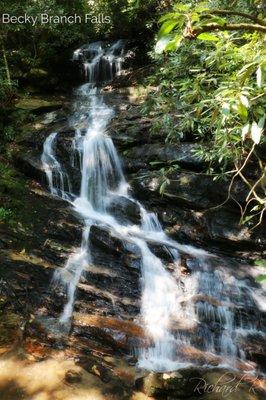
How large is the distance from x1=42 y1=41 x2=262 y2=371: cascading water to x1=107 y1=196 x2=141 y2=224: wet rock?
11cm

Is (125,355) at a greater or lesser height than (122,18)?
lesser

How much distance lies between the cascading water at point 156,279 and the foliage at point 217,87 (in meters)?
1.54

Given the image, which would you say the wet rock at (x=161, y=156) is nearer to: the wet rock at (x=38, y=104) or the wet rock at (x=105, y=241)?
the wet rock at (x=105, y=241)

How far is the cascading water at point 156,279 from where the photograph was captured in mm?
5902

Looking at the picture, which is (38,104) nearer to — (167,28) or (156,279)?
(156,279)

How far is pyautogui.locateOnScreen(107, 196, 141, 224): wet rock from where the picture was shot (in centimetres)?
843

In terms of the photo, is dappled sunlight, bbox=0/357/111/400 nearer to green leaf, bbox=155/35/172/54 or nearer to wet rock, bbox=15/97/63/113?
green leaf, bbox=155/35/172/54

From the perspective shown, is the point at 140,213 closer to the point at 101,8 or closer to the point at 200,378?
the point at 200,378

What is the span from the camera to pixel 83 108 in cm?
1194

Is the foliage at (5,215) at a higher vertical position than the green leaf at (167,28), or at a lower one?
lower

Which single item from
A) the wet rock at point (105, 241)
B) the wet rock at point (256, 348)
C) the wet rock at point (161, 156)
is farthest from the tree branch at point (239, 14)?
the wet rock at point (161, 156)

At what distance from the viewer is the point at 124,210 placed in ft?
28.2

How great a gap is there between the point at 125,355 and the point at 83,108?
8.49 metres

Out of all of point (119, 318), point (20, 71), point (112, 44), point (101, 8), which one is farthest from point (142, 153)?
point (101, 8)
